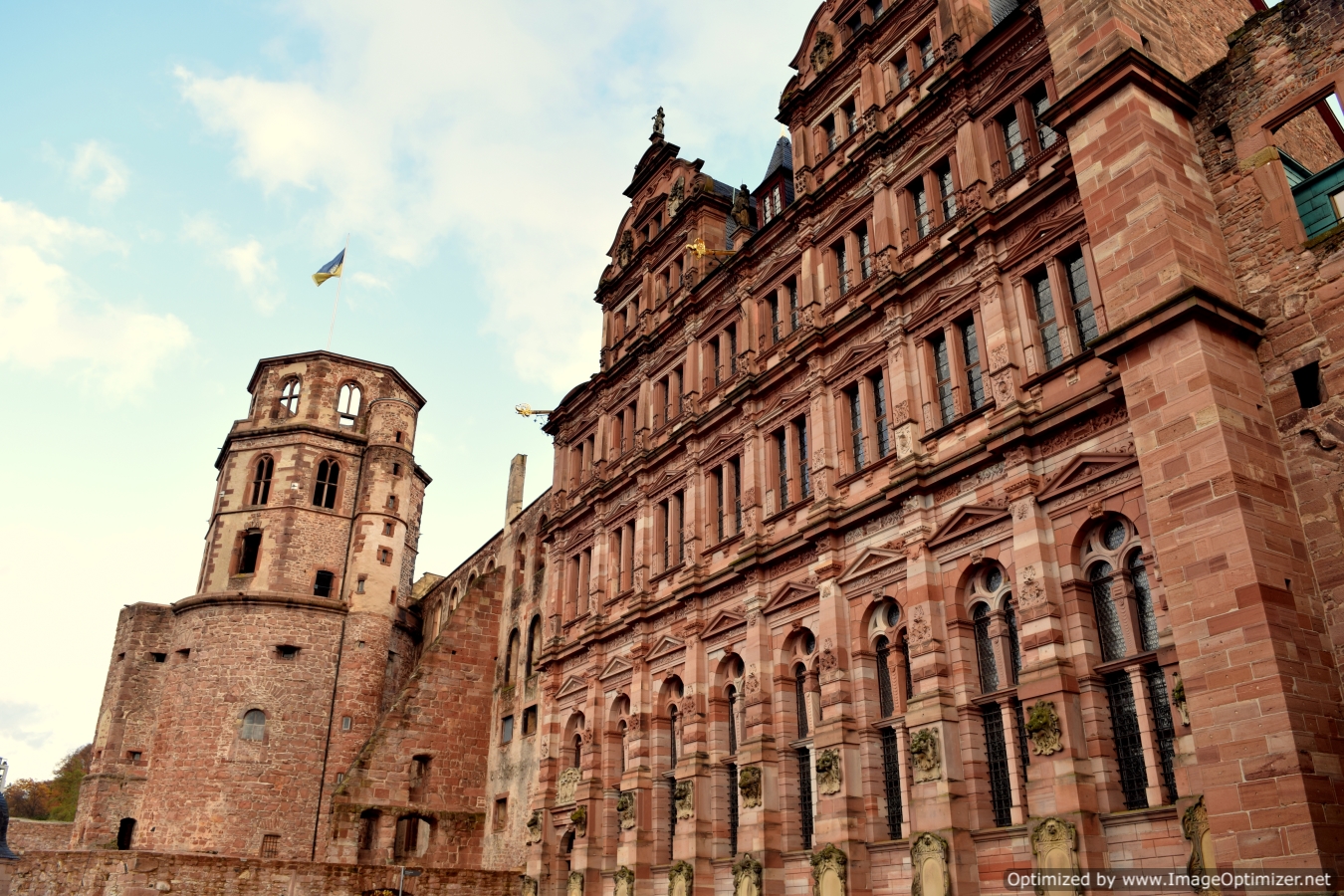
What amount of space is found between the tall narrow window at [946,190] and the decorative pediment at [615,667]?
13.7 meters

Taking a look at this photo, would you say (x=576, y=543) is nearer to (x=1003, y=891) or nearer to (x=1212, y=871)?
(x=1003, y=891)

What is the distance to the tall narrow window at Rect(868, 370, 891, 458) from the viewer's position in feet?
70.1

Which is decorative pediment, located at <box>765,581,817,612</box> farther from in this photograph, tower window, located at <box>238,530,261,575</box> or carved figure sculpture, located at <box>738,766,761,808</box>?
tower window, located at <box>238,530,261,575</box>

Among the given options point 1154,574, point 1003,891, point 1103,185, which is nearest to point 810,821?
point 1003,891

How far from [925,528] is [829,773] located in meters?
4.82

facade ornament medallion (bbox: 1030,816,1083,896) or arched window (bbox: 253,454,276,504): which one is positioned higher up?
arched window (bbox: 253,454,276,504)

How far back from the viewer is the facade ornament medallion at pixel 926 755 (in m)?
17.0

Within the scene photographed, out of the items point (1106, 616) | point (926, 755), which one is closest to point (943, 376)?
point (1106, 616)

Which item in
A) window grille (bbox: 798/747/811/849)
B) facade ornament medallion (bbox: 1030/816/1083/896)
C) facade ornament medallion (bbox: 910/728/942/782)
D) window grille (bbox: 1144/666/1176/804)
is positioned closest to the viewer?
window grille (bbox: 1144/666/1176/804)

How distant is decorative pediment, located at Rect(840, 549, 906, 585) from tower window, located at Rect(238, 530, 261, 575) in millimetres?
30647

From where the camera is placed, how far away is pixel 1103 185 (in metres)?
15.9

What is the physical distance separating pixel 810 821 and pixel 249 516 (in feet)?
103

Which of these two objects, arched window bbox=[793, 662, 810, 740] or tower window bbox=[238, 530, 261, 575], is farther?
tower window bbox=[238, 530, 261, 575]

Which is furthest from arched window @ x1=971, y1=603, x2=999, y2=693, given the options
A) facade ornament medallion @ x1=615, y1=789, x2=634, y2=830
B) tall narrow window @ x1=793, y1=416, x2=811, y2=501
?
facade ornament medallion @ x1=615, y1=789, x2=634, y2=830
